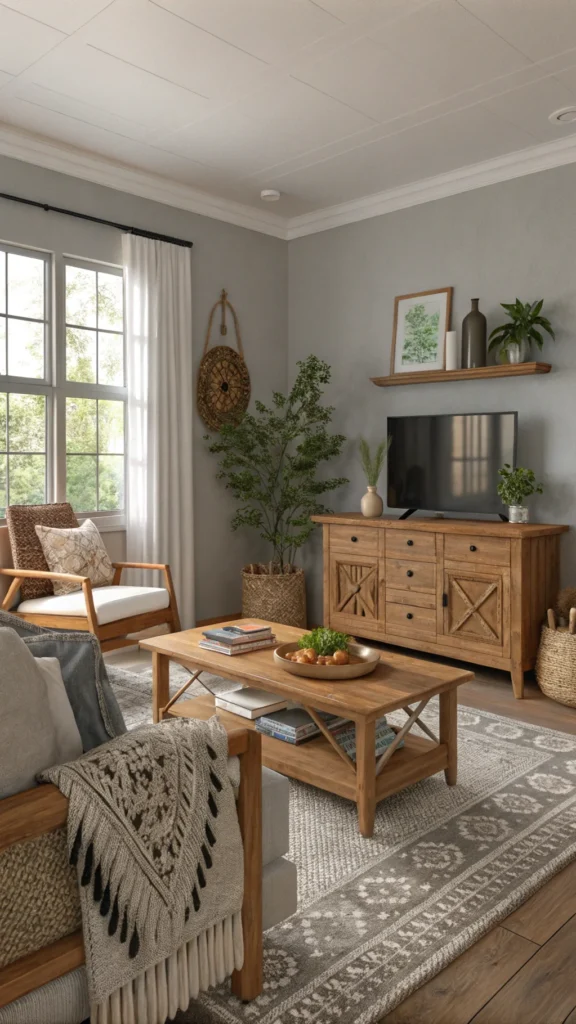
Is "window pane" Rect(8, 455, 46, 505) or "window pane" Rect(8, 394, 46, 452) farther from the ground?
"window pane" Rect(8, 394, 46, 452)

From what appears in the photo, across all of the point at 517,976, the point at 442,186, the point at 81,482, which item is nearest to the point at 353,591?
the point at 81,482

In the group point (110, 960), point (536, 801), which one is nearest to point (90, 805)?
point (110, 960)

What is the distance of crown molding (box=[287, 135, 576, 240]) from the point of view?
415 cm

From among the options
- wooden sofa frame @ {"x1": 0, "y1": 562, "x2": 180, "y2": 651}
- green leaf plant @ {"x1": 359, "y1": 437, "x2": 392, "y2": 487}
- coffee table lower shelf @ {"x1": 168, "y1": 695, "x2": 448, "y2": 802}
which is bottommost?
coffee table lower shelf @ {"x1": 168, "y1": 695, "x2": 448, "y2": 802}

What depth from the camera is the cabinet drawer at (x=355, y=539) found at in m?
4.49

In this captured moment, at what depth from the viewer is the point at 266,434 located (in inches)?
202

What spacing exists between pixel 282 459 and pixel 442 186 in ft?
6.76

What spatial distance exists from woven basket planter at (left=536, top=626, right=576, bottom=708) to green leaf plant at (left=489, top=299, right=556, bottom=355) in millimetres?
1578

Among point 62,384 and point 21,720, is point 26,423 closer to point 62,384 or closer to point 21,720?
point 62,384

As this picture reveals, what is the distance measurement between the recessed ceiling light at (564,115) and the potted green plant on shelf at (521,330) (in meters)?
0.87

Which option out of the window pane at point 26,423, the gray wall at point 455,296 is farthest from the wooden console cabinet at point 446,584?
the window pane at point 26,423

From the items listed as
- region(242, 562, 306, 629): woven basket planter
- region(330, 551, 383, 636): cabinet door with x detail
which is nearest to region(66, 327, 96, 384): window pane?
region(242, 562, 306, 629): woven basket planter

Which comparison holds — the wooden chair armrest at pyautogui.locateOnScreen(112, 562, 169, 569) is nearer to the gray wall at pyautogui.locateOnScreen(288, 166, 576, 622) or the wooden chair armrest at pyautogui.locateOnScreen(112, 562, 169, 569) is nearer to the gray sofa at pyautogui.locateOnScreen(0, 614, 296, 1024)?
the gray wall at pyautogui.locateOnScreen(288, 166, 576, 622)

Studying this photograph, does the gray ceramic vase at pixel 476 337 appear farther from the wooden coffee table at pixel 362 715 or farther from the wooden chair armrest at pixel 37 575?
the wooden chair armrest at pixel 37 575
